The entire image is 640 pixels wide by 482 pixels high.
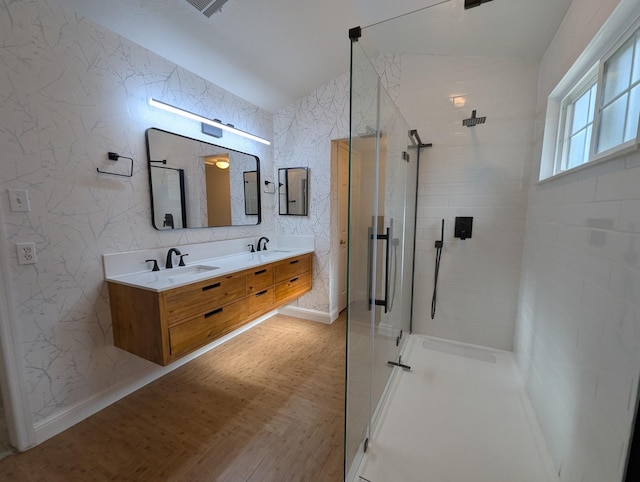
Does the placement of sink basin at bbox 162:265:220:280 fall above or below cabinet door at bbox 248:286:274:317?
above

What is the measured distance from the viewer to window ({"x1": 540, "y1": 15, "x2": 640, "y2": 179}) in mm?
1012

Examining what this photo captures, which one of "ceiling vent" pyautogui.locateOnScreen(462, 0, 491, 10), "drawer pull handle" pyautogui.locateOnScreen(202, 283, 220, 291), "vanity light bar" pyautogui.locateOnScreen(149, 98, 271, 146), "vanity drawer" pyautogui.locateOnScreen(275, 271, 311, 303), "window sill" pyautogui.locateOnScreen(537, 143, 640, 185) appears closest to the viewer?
"window sill" pyautogui.locateOnScreen(537, 143, 640, 185)

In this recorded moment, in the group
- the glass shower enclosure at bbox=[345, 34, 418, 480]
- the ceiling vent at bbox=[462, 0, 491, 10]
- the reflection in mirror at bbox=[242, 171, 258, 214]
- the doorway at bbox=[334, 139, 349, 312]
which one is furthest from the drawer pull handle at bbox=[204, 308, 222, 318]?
the ceiling vent at bbox=[462, 0, 491, 10]

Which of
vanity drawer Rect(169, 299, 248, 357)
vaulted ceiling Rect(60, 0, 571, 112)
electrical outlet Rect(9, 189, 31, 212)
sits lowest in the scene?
vanity drawer Rect(169, 299, 248, 357)

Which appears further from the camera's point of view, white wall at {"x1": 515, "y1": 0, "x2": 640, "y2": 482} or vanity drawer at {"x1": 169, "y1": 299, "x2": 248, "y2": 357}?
vanity drawer at {"x1": 169, "y1": 299, "x2": 248, "y2": 357}

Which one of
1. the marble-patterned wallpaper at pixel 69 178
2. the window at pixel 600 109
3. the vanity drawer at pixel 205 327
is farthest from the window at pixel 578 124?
the marble-patterned wallpaper at pixel 69 178

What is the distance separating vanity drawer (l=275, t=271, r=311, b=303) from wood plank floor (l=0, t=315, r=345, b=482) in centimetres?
58

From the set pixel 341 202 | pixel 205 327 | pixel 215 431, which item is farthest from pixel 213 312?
pixel 341 202

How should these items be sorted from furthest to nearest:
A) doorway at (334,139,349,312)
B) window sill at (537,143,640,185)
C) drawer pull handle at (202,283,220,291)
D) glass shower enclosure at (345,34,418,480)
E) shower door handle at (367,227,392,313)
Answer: doorway at (334,139,349,312), drawer pull handle at (202,283,220,291), shower door handle at (367,227,392,313), glass shower enclosure at (345,34,418,480), window sill at (537,143,640,185)

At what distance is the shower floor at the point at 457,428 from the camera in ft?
4.36

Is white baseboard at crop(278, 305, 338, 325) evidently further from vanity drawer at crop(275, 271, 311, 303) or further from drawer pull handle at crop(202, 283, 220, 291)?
drawer pull handle at crop(202, 283, 220, 291)

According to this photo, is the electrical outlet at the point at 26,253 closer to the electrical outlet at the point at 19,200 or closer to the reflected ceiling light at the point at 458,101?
the electrical outlet at the point at 19,200

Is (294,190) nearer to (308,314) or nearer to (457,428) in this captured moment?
Answer: (308,314)

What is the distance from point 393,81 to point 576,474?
2920 mm
